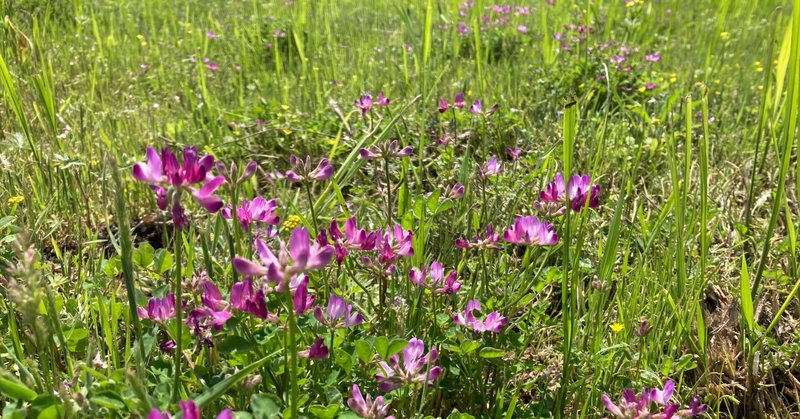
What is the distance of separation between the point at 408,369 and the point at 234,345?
0.30 meters

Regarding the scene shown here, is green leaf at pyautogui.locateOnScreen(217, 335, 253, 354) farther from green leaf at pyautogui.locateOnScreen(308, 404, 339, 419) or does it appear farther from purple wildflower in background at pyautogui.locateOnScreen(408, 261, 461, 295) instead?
purple wildflower in background at pyautogui.locateOnScreen(408, 261, 461, 295)

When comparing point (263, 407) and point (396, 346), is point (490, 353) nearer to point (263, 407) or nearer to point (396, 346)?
point (396, 346)

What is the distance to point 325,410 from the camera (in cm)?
109

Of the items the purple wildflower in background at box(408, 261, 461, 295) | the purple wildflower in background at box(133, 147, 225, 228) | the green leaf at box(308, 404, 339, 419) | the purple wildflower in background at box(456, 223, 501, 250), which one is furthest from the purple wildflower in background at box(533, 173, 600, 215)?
the purple wildflower in background at box(133, 147, 225, 228)

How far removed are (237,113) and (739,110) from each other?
→ 7.73 ft

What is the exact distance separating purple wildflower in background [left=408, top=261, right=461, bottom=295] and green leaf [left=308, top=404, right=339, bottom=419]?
1.23 feet

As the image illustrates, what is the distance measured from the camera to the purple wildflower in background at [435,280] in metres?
1.41

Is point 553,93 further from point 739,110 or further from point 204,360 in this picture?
point 204,360

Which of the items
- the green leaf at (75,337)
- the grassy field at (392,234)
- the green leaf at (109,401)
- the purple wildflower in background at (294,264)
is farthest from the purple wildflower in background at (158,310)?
the purple wildflower in background at (294,264)

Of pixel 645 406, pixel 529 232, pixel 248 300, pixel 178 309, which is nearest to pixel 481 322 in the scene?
pixel 529 232

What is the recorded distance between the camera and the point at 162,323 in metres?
1.26

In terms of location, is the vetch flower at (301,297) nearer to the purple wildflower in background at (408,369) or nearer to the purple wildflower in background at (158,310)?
the purple wildflower in background at (408,369)

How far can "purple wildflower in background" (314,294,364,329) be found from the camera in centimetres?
122

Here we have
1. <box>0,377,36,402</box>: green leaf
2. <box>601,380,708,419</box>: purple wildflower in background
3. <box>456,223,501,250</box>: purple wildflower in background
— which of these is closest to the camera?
<box>0,377,36,402</box>: green leaf
